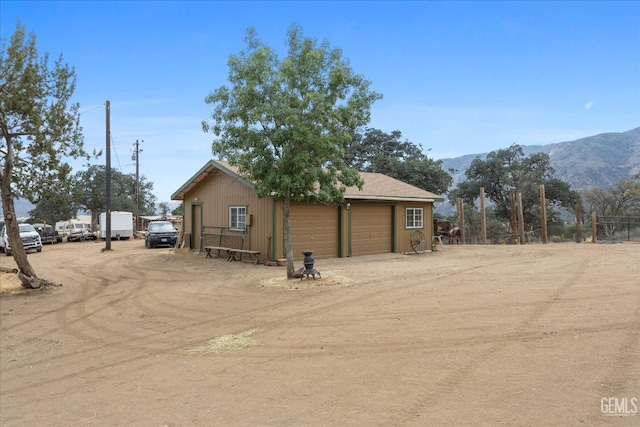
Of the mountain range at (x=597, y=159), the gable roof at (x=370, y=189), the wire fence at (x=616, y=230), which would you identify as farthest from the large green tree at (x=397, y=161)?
the mountain range at (x=597, y=159)

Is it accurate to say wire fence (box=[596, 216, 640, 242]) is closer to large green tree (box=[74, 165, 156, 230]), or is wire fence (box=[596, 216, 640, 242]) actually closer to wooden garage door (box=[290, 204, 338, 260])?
wooden garage door (box=[290, 204, 338, 260])

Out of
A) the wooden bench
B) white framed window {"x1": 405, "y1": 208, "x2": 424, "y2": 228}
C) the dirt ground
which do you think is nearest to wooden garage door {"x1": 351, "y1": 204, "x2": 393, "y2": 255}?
white framed window {"x1": 405, "y1": 208, "x2": 424, "y2": 228}

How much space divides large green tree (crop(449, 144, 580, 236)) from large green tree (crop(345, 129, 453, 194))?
5597 mm

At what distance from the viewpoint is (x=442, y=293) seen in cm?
908

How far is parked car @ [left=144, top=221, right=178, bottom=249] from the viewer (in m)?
24.1

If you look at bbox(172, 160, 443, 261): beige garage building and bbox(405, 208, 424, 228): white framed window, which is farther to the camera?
bbox(405, 208, 424, 228): white framed window

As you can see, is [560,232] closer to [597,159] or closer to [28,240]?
[28,240]

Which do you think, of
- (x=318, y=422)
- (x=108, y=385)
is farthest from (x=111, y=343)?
(x=318, y=422)

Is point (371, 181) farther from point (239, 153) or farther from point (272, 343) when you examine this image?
point (272, 343)

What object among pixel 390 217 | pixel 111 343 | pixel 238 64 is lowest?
pixel 111 343

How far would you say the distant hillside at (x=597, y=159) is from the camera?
7956 cm

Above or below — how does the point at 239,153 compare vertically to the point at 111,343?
above

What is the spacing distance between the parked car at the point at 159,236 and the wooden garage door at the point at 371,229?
1166 centimetres

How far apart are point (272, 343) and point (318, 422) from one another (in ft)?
8.44
